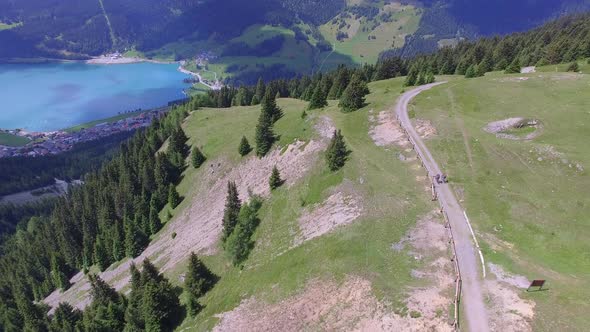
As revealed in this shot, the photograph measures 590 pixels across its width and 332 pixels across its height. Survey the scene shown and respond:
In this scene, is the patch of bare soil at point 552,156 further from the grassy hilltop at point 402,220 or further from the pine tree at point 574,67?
the pine tree at point 574,67

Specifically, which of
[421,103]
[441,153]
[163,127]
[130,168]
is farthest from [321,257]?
[163,127]

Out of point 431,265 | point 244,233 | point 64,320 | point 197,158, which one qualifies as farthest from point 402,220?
point 197,158

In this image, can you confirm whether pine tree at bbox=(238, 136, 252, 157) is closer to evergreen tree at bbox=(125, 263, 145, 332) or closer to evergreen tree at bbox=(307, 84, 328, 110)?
evergreen tree at bbox=(307, 84, 328, 110)

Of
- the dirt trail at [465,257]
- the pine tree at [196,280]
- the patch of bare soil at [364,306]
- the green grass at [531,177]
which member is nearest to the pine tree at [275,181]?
the pine tree at [196,280]

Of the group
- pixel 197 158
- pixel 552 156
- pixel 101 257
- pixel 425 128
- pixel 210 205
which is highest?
pixel 425 128

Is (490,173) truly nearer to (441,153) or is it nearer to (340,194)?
(441,153)

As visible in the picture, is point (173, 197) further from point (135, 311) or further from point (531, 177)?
point (531, 177)

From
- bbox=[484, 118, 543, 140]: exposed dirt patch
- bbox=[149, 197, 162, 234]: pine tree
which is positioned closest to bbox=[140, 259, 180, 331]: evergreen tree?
bbox=[149, 197, 162, 234]: pine tree
